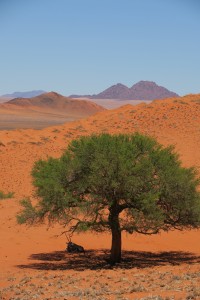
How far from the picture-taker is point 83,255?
70.8 feet

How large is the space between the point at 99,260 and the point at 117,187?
13.7ft

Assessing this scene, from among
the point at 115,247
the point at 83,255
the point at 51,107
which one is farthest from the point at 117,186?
the point at 51,107

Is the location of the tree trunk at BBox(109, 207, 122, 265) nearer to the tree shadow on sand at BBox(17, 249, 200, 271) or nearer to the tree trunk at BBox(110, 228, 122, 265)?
the tree trunk at BBox(110, 228, 122, 265)

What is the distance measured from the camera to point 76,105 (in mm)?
164125

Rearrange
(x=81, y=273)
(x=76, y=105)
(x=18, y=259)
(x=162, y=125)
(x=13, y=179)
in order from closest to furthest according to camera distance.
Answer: (x=81, y=273) → (x=18, y=259) → (x=13, y=179) → (x=162, y=125) → (x=76, y=105)

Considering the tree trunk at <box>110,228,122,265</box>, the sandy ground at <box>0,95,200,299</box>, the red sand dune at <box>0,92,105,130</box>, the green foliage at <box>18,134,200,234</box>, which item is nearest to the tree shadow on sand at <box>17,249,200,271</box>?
the sandy ground at <box>0,95,200,299</box>

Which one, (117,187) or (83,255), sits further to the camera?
Result: (83,255)

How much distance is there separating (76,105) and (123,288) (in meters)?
152

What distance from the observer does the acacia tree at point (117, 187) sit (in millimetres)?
18047

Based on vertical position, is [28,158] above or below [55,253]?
above

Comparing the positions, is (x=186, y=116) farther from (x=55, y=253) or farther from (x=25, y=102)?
(x=25, y=102)

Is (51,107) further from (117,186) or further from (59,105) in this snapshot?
(117,186)

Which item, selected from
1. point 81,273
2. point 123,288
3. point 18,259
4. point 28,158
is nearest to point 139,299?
point 123,288

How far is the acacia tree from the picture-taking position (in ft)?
59.2
